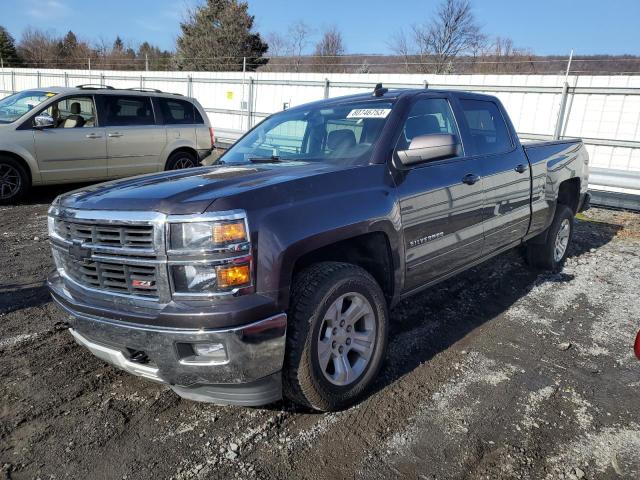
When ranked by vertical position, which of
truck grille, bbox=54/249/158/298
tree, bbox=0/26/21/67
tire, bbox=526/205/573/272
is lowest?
tire, bbox=526/205/573/272

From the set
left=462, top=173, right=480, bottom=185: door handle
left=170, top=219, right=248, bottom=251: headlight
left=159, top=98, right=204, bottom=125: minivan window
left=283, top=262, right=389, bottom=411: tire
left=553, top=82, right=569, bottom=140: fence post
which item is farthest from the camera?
left=553, top=82, right=569, bottom=140: fence post

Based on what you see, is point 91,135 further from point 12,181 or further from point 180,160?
point 180,160

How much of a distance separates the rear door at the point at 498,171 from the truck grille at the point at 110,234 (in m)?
2.72

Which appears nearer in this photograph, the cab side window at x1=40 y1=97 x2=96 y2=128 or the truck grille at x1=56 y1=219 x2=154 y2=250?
the truck grille at x1=56 y1=219 x2=154 y2=250

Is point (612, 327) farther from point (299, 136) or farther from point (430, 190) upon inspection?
point (299, 136)

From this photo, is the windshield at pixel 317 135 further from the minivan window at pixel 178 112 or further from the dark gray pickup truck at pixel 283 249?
the minivan window at pixel 178 112

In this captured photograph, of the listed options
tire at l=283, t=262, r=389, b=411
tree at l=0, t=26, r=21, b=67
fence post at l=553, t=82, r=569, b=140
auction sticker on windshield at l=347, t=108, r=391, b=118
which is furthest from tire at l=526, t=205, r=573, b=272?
tree at l=0, t=26, r=21, b=67

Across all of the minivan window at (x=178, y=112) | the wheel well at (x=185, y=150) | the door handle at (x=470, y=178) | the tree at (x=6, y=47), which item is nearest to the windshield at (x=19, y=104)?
the minivan window at (x=178, y=112)

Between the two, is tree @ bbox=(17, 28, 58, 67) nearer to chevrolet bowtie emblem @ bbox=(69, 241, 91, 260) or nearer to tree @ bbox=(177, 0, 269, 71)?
tree @ bbox=(177, 0, 269, 71)

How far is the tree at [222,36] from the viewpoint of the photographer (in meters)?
37.7

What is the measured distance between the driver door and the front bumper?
6411 mm

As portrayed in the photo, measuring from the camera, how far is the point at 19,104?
8.48 meters

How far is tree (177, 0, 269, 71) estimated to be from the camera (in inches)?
1484

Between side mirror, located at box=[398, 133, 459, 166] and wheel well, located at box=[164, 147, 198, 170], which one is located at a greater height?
side mirror, located at box=[398, 133, 459, 166]
